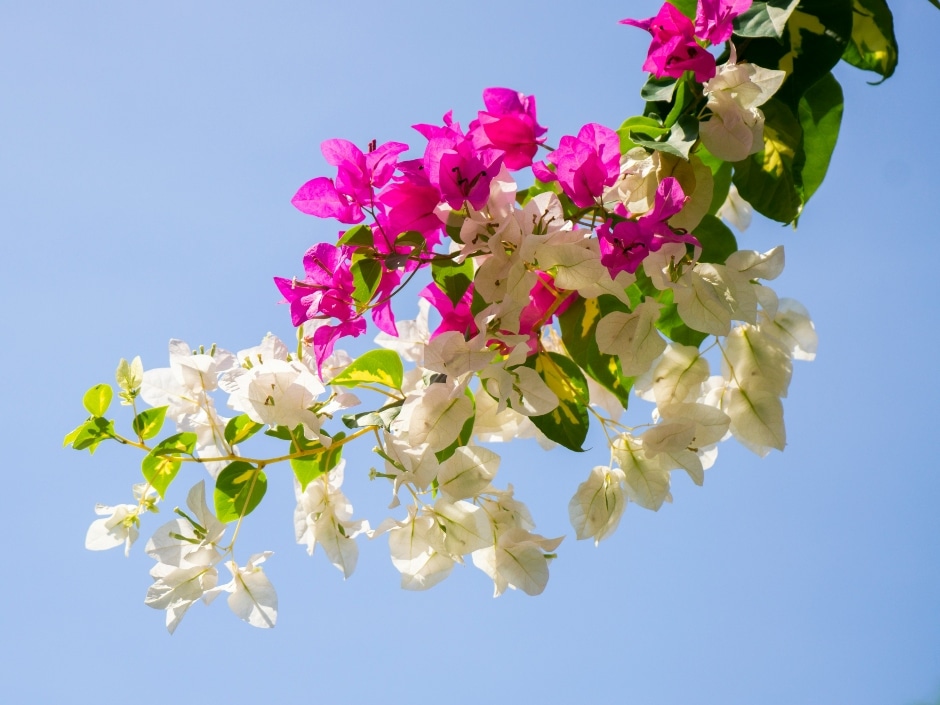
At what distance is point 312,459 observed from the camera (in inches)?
25.3

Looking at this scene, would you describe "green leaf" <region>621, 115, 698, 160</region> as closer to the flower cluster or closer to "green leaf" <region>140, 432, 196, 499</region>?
the flower cluster

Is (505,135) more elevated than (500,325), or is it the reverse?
(505,135)

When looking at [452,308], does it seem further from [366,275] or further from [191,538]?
[191,538]

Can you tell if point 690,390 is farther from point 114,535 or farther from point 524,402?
point 114,535

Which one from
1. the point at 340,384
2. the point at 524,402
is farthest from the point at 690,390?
the point at 340,384

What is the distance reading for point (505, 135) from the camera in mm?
→ 561

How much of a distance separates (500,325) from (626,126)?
16 cm

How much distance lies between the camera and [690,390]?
0.63m

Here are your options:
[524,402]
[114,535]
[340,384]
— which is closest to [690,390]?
[524,402]

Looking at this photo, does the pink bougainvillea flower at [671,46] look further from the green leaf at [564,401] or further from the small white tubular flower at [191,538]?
the small white tubular flower at [191,538]

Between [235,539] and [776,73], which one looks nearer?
[776,73]

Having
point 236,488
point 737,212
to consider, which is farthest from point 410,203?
point 737,212

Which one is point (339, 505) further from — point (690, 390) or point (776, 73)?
point (776, 73)

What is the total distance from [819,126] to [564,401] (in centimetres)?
27
